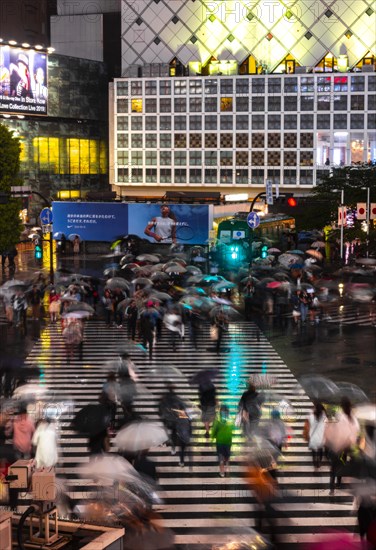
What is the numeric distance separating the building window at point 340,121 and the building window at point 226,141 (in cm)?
1018

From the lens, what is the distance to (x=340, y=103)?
318 feet

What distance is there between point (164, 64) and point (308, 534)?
92.0m

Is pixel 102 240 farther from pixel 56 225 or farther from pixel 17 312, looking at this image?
pixel 17 312

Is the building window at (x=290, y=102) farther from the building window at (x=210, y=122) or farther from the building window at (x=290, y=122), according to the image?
the building window at (x=210, y=122)

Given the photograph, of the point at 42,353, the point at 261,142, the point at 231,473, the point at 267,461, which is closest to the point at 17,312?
the point at 42,353

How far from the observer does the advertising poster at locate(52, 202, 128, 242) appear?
208 ft

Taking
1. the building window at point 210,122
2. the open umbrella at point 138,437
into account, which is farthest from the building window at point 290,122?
the open umbrella at point 138,437

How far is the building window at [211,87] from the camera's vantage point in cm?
9875

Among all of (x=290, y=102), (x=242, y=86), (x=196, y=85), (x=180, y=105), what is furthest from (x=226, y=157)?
(x=290, y=102)

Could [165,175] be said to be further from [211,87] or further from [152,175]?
[211,87]

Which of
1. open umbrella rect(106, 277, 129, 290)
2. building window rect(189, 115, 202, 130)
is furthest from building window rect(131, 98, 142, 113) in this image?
Answer: open umbrella rect(106, 277, 129, 290)

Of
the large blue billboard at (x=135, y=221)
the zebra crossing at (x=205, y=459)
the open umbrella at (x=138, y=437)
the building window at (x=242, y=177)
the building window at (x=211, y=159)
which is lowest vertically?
the zebra crossing at (x=205, y=459)

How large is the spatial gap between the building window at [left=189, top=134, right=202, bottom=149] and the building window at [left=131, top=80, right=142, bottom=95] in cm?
707

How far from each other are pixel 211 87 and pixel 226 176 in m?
8.80
